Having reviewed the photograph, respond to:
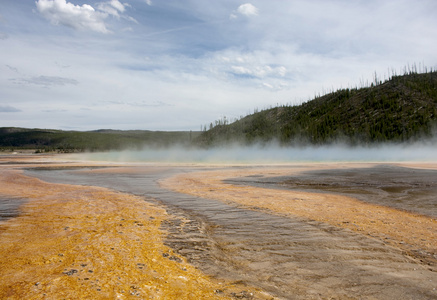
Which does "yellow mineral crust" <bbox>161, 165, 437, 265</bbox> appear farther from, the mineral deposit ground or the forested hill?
the forested hill

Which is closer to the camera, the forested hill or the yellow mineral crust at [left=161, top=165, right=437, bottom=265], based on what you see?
the yellow mineral crust at [left=161, top=165, right=437, bottom=265]

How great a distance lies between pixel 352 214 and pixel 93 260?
338 inches

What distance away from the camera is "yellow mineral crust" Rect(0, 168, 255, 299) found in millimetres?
5031

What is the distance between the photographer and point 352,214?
11.0 metres

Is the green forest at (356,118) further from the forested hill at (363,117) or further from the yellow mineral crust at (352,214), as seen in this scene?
the yellow mineral crust at (352,214)

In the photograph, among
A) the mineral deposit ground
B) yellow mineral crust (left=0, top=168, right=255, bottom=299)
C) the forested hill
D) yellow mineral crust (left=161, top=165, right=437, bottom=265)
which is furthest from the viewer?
the forested hill

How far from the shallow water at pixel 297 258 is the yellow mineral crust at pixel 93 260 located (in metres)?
0.61

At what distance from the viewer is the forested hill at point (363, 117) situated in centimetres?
8306

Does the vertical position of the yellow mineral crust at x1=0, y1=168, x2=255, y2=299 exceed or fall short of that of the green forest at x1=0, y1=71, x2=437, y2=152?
it falls short

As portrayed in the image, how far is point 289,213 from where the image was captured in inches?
440

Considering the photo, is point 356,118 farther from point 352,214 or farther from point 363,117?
point 352,214

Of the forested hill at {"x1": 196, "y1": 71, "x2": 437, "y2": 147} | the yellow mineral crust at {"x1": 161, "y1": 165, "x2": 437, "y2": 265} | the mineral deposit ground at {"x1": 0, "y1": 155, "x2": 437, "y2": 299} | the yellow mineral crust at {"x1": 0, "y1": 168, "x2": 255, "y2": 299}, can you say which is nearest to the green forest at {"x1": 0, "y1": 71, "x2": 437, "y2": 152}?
the forested hill at {"x1": 196, "y1": 71, "x2": 437, "y2": 147}

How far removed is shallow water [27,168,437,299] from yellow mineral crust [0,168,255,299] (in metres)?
0.61

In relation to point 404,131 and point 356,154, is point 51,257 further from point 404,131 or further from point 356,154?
point 404,131
